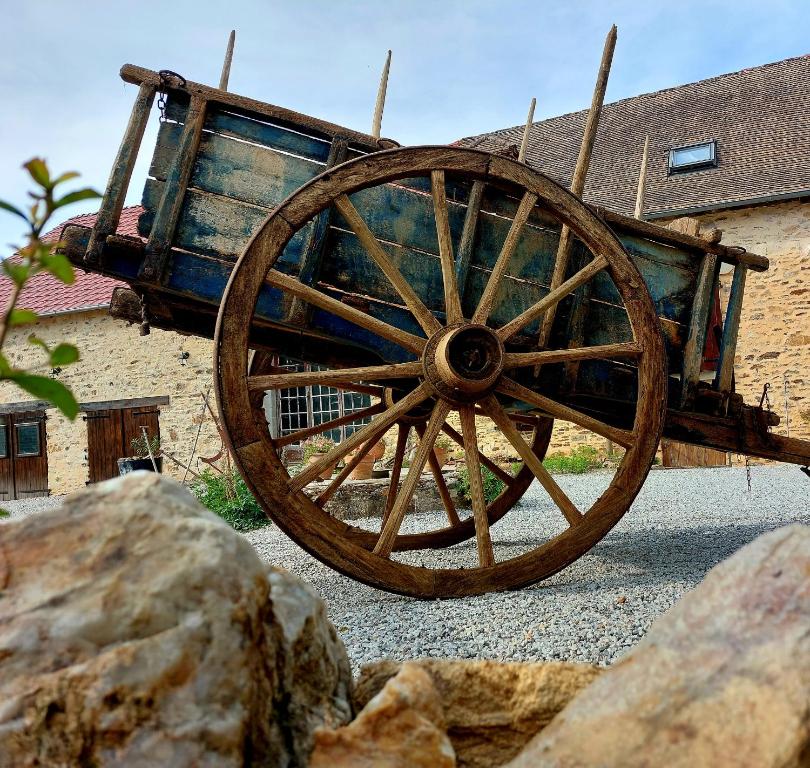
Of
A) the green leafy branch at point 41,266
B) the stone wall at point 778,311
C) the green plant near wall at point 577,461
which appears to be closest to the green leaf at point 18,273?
the green leafy branch at point 41,266

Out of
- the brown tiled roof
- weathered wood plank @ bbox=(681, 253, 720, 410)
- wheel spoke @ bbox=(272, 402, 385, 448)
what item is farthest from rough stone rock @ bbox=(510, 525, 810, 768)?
the brown tiled roof

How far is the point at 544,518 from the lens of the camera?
6.77 meters

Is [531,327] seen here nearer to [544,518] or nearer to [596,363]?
[596,363]

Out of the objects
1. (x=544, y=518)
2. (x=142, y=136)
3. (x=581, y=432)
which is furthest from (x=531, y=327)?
(x=581, y=432)

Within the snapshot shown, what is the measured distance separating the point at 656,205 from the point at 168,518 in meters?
12.5

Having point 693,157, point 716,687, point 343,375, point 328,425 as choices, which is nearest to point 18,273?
point 716,687

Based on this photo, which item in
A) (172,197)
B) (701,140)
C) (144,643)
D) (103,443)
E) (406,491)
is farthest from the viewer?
(701,140)

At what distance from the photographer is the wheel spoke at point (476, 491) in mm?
3105

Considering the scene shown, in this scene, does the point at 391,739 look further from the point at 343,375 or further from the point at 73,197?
the point at 343,375

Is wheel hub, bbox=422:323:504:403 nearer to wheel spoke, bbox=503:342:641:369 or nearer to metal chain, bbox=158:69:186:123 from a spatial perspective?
wheel spoke, bbox=503:342:641:369

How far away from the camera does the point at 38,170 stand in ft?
2.42

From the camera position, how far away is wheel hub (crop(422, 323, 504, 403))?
3.07 m

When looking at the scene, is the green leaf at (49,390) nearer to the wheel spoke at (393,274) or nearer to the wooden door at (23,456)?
the wheel spoke at (393,274)

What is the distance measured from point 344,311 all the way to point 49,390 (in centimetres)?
237
